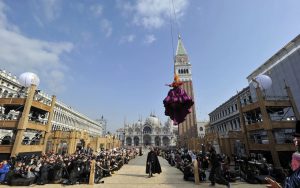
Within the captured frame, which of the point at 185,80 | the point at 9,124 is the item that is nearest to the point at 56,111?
the point at 9,124

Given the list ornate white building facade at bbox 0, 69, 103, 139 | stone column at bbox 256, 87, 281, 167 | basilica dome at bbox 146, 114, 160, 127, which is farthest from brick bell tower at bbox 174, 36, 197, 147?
stone column at bbox 256, 87, 281, 167

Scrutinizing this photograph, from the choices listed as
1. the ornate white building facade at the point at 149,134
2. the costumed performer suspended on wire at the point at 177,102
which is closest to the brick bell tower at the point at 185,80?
the ornate white building facade at the point at 149,134

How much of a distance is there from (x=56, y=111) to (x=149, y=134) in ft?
193

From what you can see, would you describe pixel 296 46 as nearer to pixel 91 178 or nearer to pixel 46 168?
pixel 91 178

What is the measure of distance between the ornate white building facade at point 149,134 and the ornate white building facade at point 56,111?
21422mm

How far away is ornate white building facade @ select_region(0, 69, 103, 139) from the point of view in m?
33.6

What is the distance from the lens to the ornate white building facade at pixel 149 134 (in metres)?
102

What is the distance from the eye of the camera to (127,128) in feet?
344

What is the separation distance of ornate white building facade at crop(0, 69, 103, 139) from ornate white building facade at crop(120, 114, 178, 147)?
70.3 feet

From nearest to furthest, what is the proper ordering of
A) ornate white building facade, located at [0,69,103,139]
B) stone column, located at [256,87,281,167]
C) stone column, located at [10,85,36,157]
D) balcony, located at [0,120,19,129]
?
stone column, located at [10,85,36,157] → stone column, located at [256,87,281,167] → balcony, located at [0,120,19,129] → ornate white building facade, located at [0,69,103,139]

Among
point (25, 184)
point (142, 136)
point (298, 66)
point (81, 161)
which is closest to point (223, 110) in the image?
point (298, 66)

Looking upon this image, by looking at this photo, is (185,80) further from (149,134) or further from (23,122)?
(23,122)

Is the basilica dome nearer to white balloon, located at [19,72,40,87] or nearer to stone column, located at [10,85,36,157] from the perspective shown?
white balloon, located at [19,72,40,87]

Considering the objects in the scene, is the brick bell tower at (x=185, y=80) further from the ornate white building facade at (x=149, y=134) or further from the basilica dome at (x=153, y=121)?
the basilica dome at (x=153, y=121)
